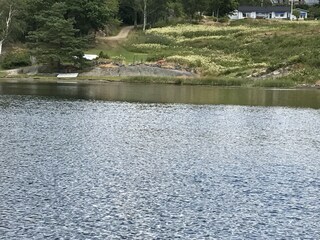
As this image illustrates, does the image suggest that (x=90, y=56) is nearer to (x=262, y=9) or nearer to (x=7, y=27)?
(x=7, y=27)

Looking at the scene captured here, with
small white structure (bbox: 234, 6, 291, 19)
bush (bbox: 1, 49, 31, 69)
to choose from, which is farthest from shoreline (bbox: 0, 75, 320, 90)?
small white structure (bbox: 234, 6, 291, 19)

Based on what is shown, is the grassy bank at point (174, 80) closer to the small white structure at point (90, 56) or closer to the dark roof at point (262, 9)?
the small white structure at point (90, 56)

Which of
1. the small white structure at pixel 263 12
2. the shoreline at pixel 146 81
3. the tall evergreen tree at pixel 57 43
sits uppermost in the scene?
the small white structure at pixel 263 12

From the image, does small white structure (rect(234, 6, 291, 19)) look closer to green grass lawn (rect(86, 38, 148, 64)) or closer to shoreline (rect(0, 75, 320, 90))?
green grass lawn (rect(86, 38, 148, 64))

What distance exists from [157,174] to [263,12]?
14921cm

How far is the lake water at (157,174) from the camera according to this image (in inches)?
704

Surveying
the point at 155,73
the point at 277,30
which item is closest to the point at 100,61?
the point at 155,73

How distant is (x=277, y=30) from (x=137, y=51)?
32020mm

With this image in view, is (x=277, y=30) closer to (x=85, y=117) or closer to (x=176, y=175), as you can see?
(x=85, y=117)

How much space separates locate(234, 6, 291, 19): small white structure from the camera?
164 metres

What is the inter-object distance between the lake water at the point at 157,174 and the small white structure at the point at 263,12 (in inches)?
4742

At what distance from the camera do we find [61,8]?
9112 cm

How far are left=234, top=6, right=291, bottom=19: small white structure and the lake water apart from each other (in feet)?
395

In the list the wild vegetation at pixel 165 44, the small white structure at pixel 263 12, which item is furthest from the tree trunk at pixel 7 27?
the small white structure at pixel 263 12
